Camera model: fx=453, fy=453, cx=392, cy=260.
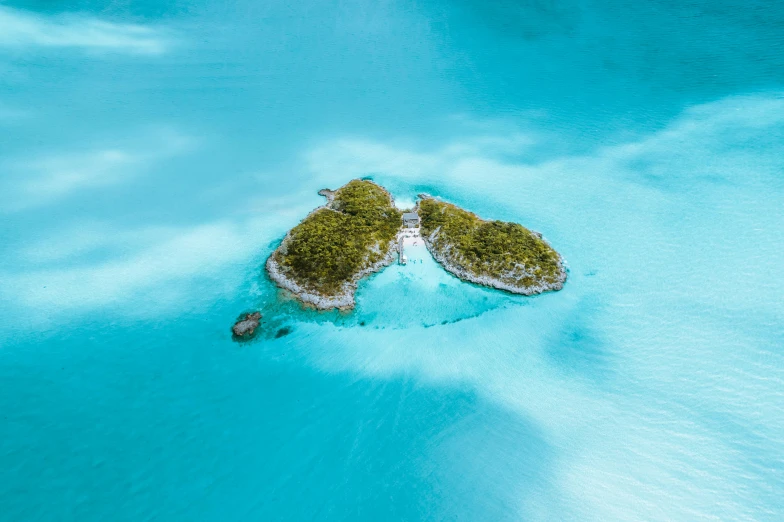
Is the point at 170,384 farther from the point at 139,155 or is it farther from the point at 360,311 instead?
the point at 139,155

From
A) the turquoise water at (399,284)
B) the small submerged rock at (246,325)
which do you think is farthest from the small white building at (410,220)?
the small submerged rock at (246,325)

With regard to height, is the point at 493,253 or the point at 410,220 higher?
the point at 410,220

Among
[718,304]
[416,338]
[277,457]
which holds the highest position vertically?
[718,304]

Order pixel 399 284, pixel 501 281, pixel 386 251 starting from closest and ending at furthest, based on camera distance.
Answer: pixel 501 281 < pixel 399 284 < pixel 386 251

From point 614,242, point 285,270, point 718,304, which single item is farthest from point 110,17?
point 718,304

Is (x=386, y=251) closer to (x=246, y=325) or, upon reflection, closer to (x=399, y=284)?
(x=399, y=284)

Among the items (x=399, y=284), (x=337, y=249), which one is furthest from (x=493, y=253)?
(x=337, y=249)
